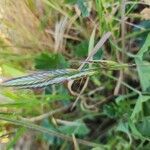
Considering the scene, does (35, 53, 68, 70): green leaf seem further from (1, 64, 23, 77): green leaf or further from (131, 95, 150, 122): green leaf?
(131, 95, 150, 122): green leaf

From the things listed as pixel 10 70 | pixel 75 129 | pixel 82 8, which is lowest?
pixel 75 129

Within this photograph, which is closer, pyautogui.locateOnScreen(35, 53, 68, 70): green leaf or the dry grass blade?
the dry grass blade

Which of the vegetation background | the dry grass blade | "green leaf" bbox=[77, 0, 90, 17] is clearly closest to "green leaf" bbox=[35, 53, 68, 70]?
the vegetation background

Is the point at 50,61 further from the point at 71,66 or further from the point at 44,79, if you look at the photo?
the point at 44,79

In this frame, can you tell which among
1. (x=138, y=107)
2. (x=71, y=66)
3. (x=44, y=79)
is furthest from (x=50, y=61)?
(x=44, y=79)

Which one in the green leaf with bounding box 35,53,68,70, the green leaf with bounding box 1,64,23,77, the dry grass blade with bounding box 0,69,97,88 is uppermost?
the dry grass blade with bounding box 0,69,97,88

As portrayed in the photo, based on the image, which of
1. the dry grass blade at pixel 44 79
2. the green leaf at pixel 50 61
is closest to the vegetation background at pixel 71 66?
the green leaf at pixel 50 61

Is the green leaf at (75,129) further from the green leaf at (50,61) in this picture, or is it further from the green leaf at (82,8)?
the green leaf at (82,8)
